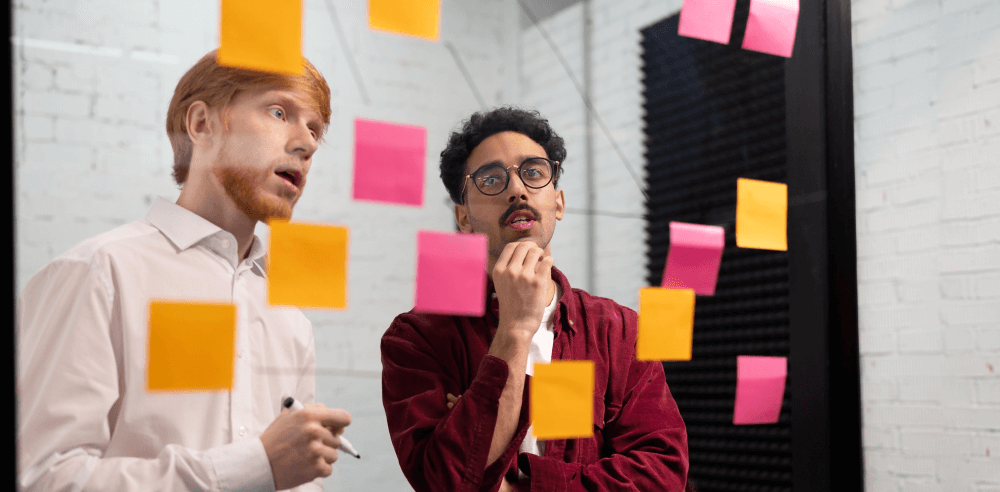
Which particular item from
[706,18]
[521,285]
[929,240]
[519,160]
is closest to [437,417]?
[521,285]

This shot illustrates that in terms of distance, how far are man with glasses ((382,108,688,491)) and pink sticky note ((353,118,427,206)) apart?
70mm

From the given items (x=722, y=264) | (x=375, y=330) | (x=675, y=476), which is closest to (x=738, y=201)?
(x=722, y=264)

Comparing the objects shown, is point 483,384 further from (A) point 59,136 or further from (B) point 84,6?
(B) point 84,6

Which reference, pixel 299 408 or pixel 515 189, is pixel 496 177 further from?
pixel 299 408

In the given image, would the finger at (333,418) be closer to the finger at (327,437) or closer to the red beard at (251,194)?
the finger at (327,437)

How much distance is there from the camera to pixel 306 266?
1108 mm

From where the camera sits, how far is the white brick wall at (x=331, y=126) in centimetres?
102

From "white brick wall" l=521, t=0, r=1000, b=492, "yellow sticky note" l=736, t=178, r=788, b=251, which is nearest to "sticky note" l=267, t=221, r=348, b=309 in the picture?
"yellow sticky note" l=736, t=178, r=788, b=251

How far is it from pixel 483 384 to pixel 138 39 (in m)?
0.70

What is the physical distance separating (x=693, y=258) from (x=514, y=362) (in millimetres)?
505

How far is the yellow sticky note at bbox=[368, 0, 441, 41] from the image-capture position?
120 centimetres

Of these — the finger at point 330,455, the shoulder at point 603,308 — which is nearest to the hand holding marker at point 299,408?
the finger at point 330,455

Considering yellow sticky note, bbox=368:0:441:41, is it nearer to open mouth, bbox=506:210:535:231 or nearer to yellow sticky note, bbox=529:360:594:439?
open mouth, bbox=506:210:535:231

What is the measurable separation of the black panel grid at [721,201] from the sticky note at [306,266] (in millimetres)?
632
